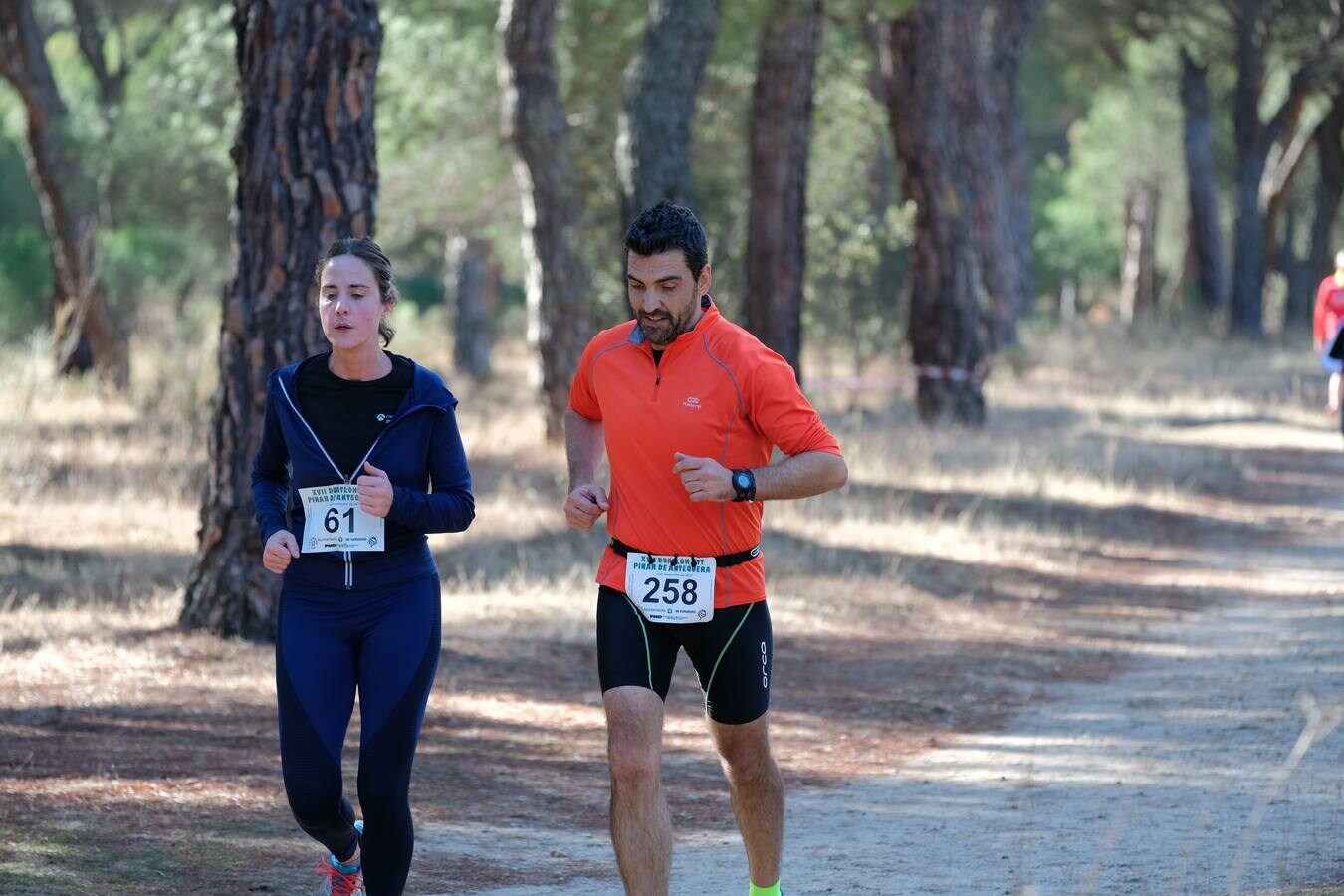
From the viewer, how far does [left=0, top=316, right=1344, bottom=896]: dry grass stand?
23.5 ft

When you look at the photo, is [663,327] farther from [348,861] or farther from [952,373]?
[952,373]

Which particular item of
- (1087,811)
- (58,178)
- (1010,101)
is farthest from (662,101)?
(1010,101)

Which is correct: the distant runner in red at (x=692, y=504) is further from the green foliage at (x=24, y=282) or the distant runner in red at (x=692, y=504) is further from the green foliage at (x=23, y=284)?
the green foliage at (x=23, y=284)

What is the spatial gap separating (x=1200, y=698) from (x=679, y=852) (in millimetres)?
3662

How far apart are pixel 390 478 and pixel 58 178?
1634cm

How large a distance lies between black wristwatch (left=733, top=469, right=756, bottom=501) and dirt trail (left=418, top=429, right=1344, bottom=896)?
3.99 feet

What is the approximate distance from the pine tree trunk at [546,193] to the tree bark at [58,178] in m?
5.24

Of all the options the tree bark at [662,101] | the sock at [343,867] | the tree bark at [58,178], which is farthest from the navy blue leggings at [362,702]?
the tree bark at [58,178]

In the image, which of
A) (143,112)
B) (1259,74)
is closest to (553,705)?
(143,112)

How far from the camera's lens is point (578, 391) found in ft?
17.6

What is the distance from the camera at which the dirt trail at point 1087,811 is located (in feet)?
19.9

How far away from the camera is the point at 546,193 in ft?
56.4

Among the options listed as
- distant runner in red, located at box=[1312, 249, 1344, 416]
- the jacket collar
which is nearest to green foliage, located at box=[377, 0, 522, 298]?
distant runner in red, located at box=[1312, 249, 1344, 416]

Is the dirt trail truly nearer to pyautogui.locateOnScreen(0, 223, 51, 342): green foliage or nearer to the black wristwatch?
the black wristwatch
